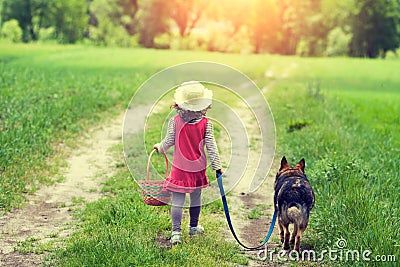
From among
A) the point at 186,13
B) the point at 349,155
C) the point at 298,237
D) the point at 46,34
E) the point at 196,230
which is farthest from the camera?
the point at 186,13

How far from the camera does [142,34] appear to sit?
6900 cm

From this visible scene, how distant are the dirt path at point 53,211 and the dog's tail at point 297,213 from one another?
2.86 metres

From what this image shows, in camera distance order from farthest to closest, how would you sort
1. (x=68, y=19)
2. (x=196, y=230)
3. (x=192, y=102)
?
(x=68, y=19)
(x=196, y=230)
(x=192, y=102)

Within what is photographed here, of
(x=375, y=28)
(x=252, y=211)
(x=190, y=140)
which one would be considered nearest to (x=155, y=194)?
(x=190, y=140)

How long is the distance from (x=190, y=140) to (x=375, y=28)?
184 feet

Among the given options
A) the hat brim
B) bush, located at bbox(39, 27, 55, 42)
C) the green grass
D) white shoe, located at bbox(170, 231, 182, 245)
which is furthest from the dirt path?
bush, located at bbox(39, 27, 55, 42)

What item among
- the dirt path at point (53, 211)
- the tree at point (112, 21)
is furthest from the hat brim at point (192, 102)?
the tree at point (112, 21)

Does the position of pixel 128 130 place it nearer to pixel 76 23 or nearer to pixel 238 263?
pixel 238 263

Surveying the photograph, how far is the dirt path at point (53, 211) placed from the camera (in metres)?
7.16

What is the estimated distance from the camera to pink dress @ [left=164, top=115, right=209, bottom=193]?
7.16m

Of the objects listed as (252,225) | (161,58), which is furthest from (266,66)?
(252,225)

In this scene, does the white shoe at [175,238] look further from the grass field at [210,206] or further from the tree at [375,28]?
the tree at [375,28]

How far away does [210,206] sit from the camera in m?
9.09

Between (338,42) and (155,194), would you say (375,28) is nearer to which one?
(338,42)
